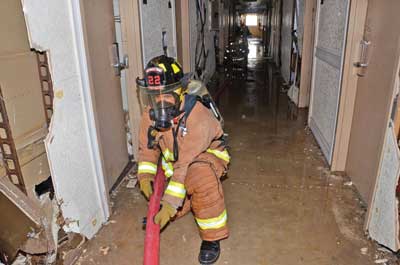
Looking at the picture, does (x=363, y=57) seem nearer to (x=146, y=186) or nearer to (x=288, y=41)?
(x=146, y=186)

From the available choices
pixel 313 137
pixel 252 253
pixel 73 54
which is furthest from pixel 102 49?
pixel 313 137

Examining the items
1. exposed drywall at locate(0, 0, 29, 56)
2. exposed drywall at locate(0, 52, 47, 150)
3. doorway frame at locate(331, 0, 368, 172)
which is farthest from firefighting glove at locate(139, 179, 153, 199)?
doorway frame at locate(331, 0, 368, 172)

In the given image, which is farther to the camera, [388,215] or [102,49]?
[102,49]

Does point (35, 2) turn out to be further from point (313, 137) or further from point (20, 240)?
point (313, 137)

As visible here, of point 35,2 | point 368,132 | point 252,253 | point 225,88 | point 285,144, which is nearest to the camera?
point 35,2

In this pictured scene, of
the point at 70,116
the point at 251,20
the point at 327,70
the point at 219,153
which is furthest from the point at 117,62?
the point at 251,20

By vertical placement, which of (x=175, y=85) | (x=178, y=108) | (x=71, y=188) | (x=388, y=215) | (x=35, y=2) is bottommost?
(x=388, y=215)

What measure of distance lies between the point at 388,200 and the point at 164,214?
1.14 m

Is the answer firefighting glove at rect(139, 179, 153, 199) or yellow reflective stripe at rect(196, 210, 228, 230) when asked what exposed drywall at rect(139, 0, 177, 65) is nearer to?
firefighting glove at rect(139, 179, 153, 199)

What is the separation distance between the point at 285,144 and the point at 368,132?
3.67ft

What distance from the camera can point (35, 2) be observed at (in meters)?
1.28

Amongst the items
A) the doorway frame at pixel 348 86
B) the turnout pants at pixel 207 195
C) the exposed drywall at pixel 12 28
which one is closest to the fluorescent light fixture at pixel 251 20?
the doorway frame at pixel 348 86

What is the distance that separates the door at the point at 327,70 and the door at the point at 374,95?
0.23 m

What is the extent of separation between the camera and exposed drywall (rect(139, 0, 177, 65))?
2451 mm
